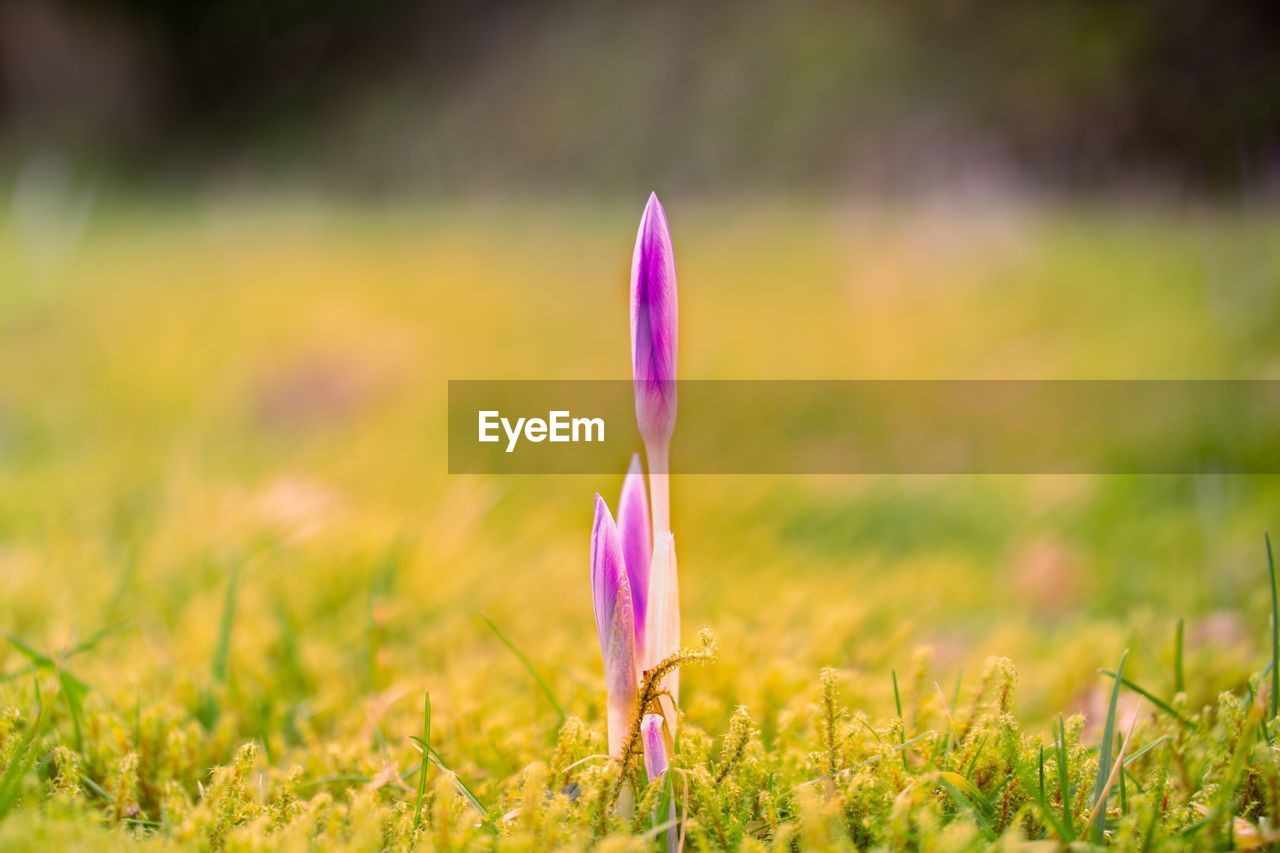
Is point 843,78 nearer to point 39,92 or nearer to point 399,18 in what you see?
point 399,18

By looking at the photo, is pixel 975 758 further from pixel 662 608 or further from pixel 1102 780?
pixel 662 608

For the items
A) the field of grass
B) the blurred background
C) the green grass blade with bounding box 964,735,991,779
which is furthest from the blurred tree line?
the green grass blade with bounding box 964,735,991,779

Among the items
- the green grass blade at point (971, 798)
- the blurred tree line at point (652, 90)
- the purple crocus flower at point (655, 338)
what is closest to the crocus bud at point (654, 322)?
the purple crocus flower at point (655, 338)

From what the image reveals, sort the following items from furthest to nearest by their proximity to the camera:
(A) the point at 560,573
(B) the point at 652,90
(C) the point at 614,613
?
(B) the point at 652,90 < (A) the point at 560,573 < (C) the point at 614,613

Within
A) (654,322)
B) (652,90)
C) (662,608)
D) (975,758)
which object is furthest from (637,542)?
(652,90)

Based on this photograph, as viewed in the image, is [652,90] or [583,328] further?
[652,90]

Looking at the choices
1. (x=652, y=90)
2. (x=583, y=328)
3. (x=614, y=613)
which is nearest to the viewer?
(x=614, y=613)

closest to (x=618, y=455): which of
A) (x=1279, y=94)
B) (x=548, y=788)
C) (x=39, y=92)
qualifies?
(x=548, y=788)
